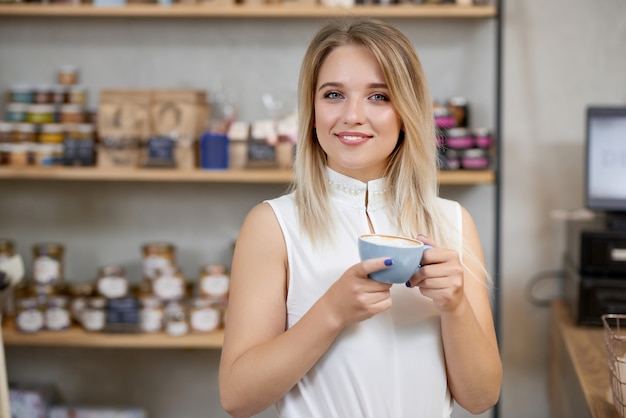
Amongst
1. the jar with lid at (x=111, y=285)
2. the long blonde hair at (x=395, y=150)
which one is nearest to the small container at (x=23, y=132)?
the jar with lid at (x=111, y=285)

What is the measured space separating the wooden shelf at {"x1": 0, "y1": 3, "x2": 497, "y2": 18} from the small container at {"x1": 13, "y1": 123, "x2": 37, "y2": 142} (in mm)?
377

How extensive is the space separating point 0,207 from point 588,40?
7.38ft

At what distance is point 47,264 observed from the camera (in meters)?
2.79

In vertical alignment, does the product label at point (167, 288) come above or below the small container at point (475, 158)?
below

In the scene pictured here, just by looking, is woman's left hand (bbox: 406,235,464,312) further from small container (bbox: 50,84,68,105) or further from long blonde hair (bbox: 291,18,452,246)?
small container (bbox: 50,84,68,105)

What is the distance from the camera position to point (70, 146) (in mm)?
2715

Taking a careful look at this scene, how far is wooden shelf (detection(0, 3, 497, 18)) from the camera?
262 cm

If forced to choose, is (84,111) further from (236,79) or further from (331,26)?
(331,26)

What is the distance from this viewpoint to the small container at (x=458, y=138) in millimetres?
2654

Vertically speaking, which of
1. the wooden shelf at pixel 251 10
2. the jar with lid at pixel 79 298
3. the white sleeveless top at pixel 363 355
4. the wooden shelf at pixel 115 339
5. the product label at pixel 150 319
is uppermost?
the wooden shelf at pixel 251 10

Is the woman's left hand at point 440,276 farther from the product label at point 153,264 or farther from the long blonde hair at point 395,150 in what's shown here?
the product label at point 153,264

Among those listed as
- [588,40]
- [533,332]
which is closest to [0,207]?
[533,332]

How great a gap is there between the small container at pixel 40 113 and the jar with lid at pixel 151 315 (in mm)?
715

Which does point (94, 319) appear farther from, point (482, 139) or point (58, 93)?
point (482, 139)
